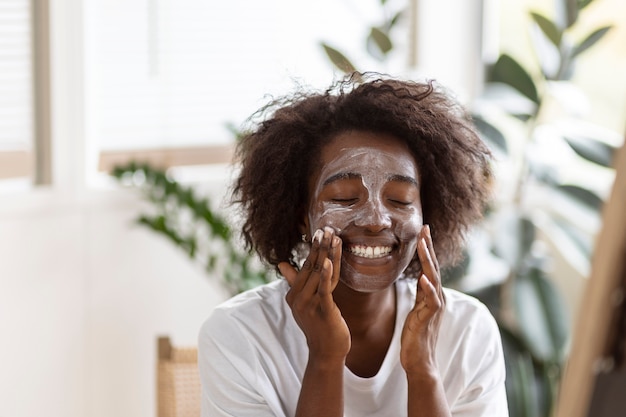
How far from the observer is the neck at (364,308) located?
60.9 inches

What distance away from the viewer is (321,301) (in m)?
1.39

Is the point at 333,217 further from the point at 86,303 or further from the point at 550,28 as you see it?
the point at 550,28

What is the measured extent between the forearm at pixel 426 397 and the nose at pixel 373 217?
0.73ft

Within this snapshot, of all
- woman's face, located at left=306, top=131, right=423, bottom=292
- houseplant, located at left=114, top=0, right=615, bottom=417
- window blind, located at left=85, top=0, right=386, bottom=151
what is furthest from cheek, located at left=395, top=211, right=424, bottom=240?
window blind, located at left=85, top=0, right=386, bottom=151

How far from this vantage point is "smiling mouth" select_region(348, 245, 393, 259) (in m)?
1.44

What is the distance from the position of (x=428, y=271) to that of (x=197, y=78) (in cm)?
167

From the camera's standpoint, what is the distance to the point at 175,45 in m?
2.85

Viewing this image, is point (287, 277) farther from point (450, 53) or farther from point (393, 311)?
point (450, 53)

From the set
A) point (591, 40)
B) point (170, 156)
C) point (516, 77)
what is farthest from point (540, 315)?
point (170, 156)

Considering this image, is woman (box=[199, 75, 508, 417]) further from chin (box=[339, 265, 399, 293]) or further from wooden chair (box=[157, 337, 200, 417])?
wooden chair (box=[157, 337, 200, 417])

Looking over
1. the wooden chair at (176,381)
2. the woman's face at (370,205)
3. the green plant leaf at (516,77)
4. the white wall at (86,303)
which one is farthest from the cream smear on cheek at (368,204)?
the green plant leaf at (516,77)

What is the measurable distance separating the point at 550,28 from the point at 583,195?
46cm

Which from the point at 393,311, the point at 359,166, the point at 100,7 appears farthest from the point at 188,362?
the point at 100,7

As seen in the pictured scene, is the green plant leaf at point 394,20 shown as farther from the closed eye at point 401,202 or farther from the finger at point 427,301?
the finger at point 427,301
